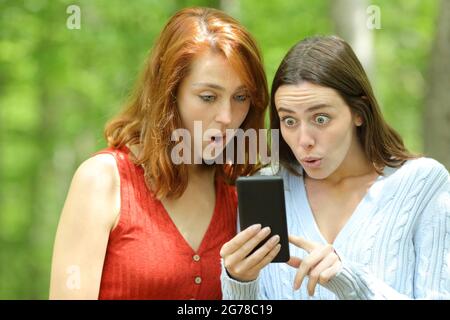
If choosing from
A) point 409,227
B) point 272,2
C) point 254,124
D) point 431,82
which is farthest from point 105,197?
point 272,2

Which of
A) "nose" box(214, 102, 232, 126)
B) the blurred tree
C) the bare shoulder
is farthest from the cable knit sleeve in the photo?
the blurred tree

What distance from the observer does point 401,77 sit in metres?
12.9

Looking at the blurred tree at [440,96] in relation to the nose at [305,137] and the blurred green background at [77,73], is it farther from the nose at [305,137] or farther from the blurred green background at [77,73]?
the nose at [305,137]

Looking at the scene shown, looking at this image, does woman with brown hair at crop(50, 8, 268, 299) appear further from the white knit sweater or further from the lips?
the white knit sweater

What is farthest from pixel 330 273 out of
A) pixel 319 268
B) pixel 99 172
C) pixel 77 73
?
pixel 77 73

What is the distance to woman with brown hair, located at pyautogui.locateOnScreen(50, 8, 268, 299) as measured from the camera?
3.29 metres

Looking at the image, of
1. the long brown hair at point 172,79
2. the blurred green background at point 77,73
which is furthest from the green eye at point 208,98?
the blurred green background at point 77,73

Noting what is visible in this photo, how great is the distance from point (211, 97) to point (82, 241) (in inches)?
34.8

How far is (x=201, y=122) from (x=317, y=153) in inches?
22.4

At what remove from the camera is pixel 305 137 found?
3236 mm

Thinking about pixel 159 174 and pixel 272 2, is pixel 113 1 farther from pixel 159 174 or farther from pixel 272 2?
pixel 159 174

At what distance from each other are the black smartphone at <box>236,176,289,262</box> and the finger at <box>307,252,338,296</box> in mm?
216

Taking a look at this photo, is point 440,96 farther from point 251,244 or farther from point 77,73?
point 77,73

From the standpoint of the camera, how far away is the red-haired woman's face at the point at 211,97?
11.3 ft
